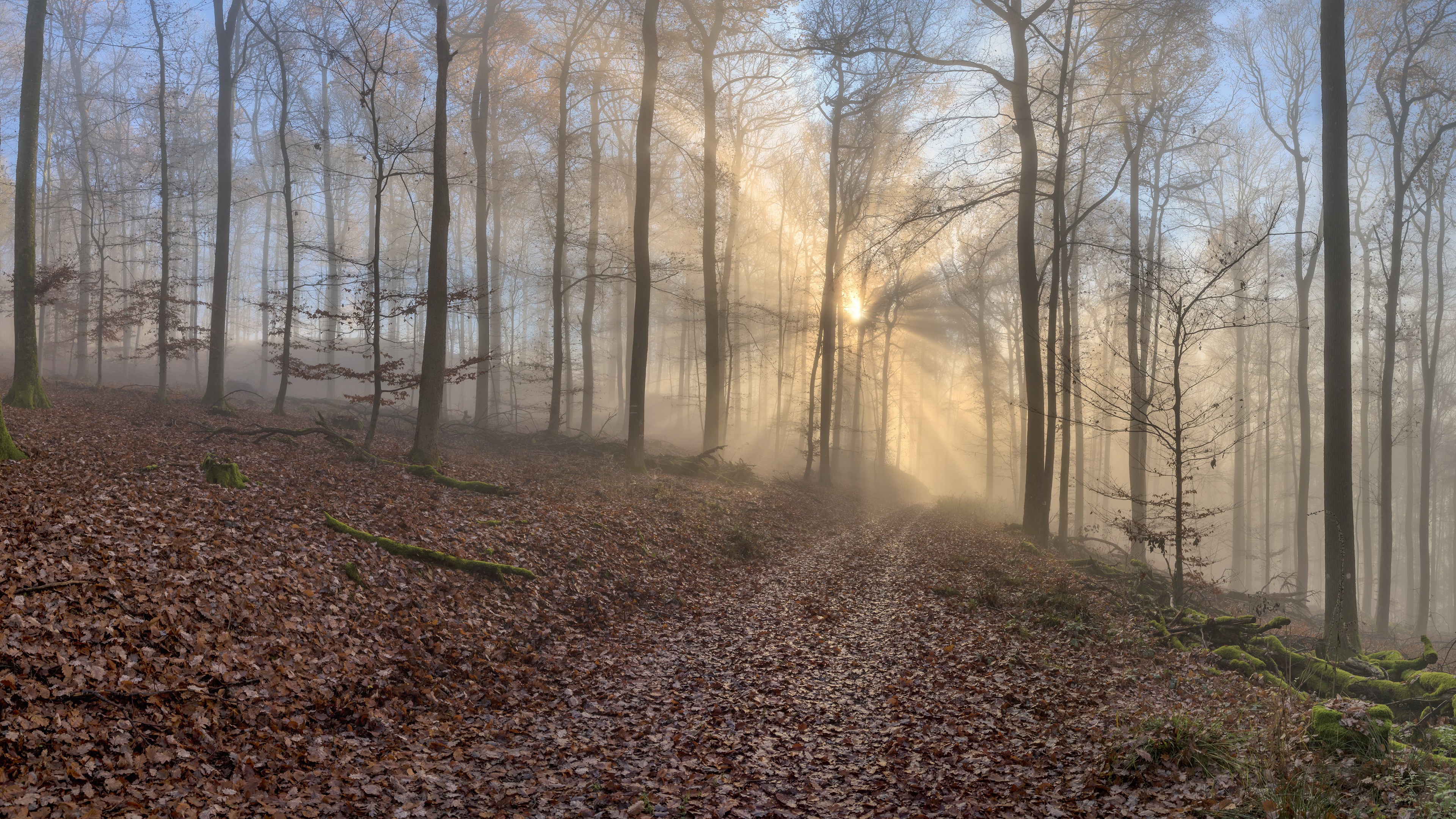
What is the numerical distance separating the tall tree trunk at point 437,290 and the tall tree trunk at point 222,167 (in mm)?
8122

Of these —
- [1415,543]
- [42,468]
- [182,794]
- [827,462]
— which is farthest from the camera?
[1415,543]

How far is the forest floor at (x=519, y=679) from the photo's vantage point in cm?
401

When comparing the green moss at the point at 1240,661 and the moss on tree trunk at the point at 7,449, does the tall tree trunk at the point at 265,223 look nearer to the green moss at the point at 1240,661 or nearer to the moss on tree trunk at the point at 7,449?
the moss on tree trunk at the point at 7,449

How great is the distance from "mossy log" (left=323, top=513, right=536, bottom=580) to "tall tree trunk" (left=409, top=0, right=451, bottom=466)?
460 cm

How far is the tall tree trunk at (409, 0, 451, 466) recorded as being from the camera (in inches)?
476

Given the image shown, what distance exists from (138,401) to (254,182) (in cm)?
2474

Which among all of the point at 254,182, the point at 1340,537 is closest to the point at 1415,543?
the point at 1340,537

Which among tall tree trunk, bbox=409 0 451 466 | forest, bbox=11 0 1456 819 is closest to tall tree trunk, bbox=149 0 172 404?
forest, bbox=11 0 1456 819

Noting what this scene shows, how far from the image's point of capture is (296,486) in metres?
9.16

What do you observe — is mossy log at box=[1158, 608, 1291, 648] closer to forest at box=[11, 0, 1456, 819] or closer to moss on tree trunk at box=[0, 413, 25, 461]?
forest at box=[11, 0, 1456, 819]

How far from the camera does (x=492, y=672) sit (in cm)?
615

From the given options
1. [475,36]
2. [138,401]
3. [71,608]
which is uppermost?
[475,36]

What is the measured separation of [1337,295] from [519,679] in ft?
38.1

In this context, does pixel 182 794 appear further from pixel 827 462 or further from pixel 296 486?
pixel 827 462
